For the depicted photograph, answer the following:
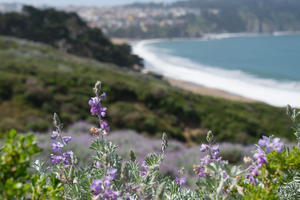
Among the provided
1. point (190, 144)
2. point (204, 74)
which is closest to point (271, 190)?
point (190, 144)

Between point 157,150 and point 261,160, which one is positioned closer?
point 261,160

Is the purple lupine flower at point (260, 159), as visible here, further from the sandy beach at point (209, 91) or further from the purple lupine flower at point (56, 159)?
the sandy beach at point (209, 91)

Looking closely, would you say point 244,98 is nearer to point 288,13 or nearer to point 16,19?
point 16,19

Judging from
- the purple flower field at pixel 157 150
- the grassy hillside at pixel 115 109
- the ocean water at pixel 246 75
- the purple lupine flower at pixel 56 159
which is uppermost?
the purple lupine flower at pixel 56 159

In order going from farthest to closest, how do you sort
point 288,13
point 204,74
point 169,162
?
point 288,13 < point 204,74 < point 169,162

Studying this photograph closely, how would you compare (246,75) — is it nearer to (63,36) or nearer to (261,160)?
(63,36)

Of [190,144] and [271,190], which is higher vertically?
[271,190]

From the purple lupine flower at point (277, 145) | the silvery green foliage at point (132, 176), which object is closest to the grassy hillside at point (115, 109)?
the silvery green foliage at point (132, 176)

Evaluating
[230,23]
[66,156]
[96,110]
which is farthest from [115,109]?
[230,23]

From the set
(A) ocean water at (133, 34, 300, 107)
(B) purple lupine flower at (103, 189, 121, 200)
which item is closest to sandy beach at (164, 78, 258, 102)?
(A) ocean water at (133, 34, 300, 107)
